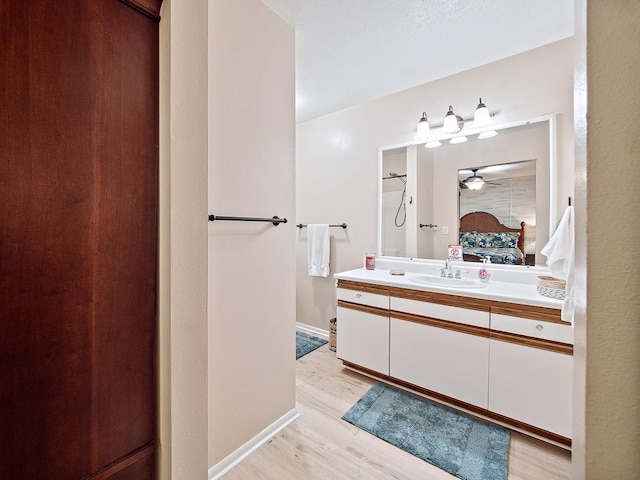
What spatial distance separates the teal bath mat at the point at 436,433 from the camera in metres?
1.46

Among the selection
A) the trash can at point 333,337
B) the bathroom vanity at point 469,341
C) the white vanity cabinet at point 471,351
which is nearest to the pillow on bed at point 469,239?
the bathroom vanity at point 469,341

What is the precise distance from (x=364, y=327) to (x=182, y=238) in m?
1.72

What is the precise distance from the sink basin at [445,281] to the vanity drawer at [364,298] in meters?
0.30

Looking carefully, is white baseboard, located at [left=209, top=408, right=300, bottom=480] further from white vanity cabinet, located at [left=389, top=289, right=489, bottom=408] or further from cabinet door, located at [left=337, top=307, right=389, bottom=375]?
white vanity cabinet, located at [left=389, top=289, right=489, bottom=408]

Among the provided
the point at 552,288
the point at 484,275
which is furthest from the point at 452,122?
the point at 552,288

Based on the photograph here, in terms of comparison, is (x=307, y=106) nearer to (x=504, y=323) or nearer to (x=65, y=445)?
(x=504, y=323)

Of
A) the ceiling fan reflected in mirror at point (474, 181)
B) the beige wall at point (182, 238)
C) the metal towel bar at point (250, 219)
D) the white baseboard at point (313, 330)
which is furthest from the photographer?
the white baseboard at point (313, 330)

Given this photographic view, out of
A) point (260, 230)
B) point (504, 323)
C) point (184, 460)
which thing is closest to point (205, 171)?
point (260, 230)

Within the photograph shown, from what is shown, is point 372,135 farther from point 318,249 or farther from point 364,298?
point 364,298

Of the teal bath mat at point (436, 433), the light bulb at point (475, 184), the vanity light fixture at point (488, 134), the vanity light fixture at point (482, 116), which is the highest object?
the vanity light fixture at point (482, 116)

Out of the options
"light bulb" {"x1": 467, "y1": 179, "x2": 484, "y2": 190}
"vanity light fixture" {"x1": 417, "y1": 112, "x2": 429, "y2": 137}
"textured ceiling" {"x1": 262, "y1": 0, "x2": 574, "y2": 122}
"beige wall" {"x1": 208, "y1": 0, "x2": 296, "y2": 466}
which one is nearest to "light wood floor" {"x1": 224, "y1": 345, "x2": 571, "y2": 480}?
"beige wall" {"x1": 208, "y1": 0, "x2": 296, "y2": 466}

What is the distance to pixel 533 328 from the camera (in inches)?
62.2

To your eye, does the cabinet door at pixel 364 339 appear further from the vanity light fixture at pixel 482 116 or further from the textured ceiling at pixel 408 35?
the textured ceiling at pixel 408 35

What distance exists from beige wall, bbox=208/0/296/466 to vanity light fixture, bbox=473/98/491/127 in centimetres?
141
